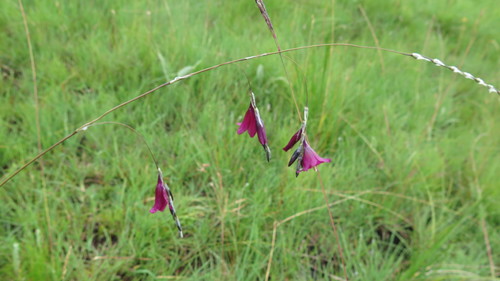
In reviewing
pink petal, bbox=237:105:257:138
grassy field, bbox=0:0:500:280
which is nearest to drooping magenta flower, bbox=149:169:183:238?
pink petal, bbox=237:105:257:138

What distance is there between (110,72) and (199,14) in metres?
0.93

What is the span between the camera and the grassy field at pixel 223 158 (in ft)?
5.11

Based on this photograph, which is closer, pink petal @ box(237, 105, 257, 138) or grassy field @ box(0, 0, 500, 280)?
pink petal @ box(237, 105, 257, 138)

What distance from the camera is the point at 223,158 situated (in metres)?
1.92

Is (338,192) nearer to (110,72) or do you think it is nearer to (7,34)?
(110,72)

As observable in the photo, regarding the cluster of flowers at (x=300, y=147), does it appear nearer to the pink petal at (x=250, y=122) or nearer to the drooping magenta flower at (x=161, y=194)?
the pink petal at (x=250, y=122)

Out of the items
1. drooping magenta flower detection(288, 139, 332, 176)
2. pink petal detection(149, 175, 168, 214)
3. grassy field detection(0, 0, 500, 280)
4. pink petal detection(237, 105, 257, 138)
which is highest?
pink petal detection(237, 105, 257, 138)

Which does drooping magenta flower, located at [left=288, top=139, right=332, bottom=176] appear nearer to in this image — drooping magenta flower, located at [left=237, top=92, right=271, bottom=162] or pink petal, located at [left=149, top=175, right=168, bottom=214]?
drooping magenta flower, located at [left=237, top=92, right=271, bottom=162]

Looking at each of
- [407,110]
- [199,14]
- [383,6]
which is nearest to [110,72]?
[199,14]

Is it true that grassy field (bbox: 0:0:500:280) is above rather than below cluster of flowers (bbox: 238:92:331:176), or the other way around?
below

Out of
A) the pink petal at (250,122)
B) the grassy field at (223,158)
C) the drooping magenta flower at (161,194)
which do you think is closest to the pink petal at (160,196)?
the drooping magenta flower at (161,194)

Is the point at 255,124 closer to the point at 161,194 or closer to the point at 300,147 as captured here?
the point at 300,147

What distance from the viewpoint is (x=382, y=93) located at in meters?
2.54

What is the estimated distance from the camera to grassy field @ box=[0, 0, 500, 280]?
1558 millimetres
